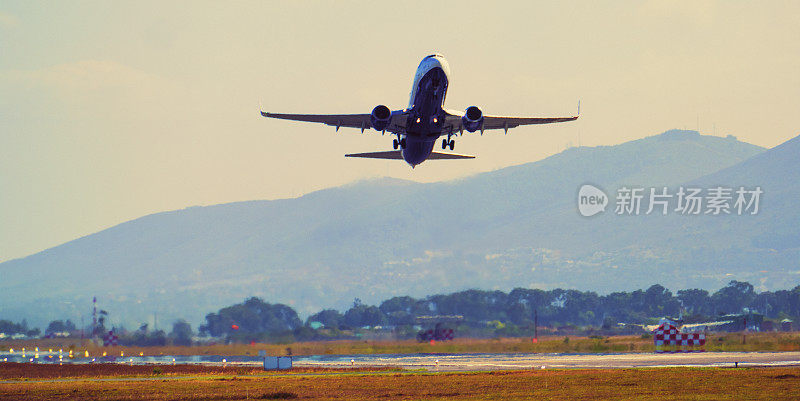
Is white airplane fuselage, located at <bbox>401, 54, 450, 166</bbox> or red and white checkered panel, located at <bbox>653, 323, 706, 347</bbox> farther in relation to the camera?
red and white checkered panel, located at <bbox>653, 323, 706, 347</bbox>

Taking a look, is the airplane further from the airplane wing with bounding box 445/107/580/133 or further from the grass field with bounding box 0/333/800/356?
the grass field with bounding box 0/333/800/356

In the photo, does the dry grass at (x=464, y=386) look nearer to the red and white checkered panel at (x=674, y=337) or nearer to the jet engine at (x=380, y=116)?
the jet engine at (x=380, y=116)

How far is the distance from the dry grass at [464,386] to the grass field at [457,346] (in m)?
40.2

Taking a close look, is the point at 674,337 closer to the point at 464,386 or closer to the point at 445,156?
the point at 445,156

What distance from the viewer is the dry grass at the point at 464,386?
5059 cm

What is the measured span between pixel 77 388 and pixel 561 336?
3453 inches

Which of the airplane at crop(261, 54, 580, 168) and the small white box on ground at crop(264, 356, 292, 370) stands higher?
the airplane at crop(261, 54, 580, 168)

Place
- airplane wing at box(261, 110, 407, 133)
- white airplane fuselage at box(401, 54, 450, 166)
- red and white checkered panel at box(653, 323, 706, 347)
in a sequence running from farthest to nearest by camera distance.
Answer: red and white checkered panel at box(653, 323, 706, 347) → airplane wing at box(261, 110, 407, 133) → white airplane fuselage at box(401, 54, 450, 166)

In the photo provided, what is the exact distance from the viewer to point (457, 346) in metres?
114

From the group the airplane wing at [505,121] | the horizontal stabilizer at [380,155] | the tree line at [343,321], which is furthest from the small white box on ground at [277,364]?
the tree line at [343,321]

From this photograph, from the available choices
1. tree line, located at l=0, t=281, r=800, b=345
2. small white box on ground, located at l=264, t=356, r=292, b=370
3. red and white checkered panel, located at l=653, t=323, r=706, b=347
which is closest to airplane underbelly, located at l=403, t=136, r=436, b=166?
small white box on ground, located at l=264, t=356, r=292, b=370

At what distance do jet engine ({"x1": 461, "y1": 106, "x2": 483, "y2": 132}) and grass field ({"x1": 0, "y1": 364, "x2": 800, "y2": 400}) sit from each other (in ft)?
49.4

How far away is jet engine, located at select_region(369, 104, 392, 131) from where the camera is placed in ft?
189

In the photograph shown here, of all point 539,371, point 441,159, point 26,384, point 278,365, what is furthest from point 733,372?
point 26,384
